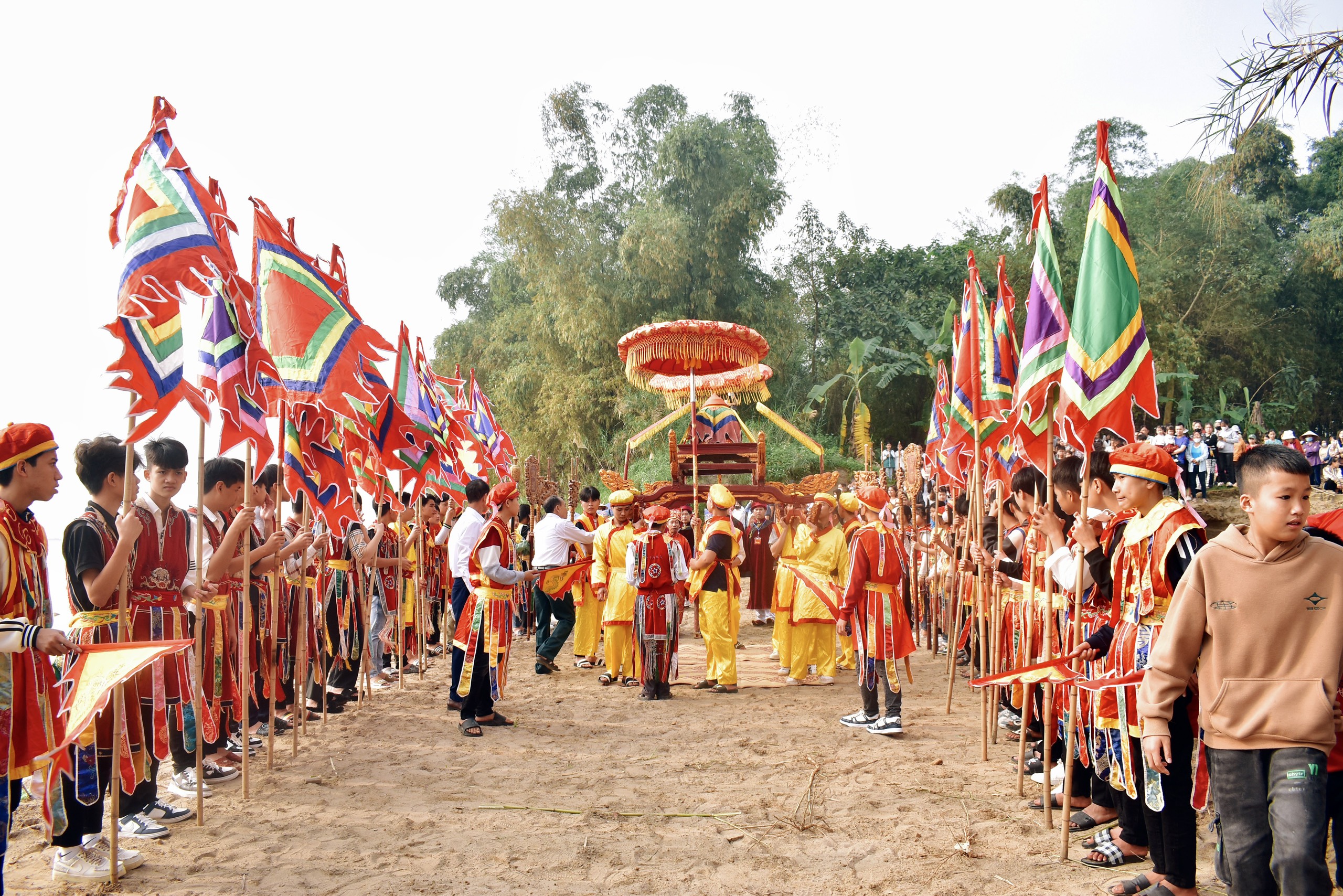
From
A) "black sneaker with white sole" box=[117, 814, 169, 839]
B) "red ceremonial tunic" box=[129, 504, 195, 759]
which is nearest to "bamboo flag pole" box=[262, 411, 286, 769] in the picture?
"red ceremonial tunic" box=[129, 504, 195, 759]

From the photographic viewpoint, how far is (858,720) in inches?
283

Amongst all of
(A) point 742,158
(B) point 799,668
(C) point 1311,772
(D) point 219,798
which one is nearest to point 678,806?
(D) point 219,798

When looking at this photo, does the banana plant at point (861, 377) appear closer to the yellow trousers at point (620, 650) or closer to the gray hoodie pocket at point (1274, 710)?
the yellow trousers at point (620, 650)

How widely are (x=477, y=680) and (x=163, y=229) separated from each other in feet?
13.5

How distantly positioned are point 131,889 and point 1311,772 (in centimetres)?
464

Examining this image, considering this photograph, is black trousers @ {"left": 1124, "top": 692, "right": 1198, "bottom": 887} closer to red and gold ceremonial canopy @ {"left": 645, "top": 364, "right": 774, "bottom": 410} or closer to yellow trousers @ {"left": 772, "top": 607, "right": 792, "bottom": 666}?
yellow trousers @ {"left": 772, "top": 607, "right": 792, "bottom": 666}

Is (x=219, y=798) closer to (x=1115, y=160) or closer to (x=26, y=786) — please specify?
(x=26, y=786)

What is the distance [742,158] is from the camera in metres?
25.5

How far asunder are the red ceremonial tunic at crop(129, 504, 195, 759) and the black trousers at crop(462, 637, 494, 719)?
2504 millimetres

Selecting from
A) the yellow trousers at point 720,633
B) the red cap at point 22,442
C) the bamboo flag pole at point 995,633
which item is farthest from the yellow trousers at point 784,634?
the red cap at point 22,442

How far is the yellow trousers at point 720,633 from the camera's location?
885 cm

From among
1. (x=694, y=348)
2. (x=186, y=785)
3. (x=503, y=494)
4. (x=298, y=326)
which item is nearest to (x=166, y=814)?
(x=186, y=785)

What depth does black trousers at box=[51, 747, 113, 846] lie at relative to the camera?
398cm

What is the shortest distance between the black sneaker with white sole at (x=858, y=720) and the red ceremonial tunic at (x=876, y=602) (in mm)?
468
